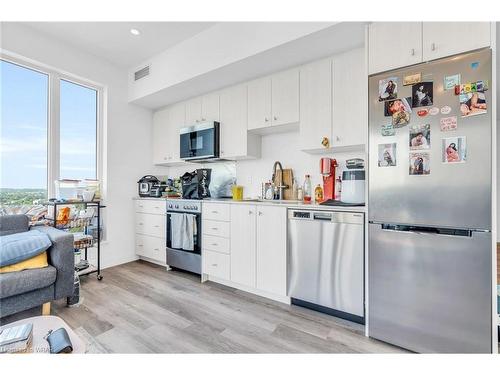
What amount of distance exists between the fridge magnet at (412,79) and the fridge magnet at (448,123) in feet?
1.06

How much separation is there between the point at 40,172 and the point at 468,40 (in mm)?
4154

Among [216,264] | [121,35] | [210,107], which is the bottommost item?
[216,264]

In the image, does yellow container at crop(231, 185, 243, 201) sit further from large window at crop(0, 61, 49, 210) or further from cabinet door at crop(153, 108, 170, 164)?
large window at crop(0, 61, 49, 210)

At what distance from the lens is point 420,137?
159cm

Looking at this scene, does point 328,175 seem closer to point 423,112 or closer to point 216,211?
point 423,112

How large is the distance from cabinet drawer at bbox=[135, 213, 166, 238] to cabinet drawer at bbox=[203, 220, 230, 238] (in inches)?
31.4

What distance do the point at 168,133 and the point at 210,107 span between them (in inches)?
36.5

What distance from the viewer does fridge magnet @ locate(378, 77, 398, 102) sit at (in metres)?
1.69

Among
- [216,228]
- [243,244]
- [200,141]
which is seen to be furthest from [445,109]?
[200,141]

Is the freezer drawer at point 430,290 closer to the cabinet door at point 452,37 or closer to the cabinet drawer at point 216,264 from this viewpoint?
the cabinet door at point 452,37

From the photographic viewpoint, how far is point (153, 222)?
334 cm

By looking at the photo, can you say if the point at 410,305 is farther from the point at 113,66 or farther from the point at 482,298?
the point at 113,66

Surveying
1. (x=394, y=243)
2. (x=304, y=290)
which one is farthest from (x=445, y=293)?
(x=304, y=290)

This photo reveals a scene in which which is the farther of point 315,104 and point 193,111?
point 193,111
